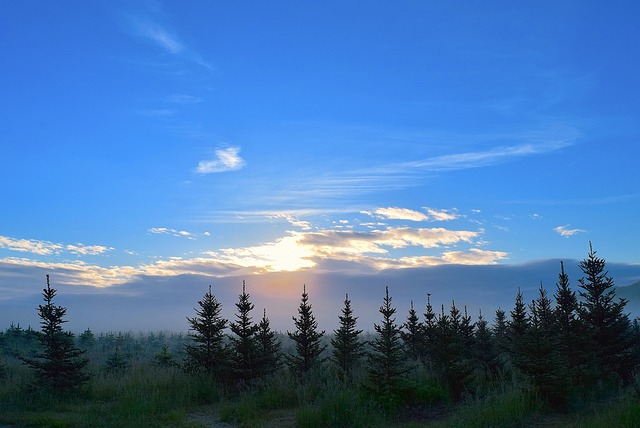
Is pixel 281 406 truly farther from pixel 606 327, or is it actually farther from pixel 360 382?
pixel 606 327

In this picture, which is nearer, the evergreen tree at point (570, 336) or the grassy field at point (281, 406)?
the grassy field at point (281, 406)

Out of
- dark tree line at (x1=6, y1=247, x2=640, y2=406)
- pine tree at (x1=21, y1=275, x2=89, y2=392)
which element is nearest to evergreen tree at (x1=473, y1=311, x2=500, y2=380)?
dark tree line at (x1=6, y1=247, x2=640, y2=406)

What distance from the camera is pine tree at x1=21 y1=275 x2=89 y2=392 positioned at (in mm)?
15820

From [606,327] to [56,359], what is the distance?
19.1m

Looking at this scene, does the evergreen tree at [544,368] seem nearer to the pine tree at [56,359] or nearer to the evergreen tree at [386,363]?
the evergreen tree at [386,363]

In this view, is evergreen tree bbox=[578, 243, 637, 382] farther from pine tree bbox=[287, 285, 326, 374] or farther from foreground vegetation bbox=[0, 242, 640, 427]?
pine tree bbox=[287, 285, 326, 374]

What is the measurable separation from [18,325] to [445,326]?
40735 millimetres

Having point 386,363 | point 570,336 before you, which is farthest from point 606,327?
point 386,363

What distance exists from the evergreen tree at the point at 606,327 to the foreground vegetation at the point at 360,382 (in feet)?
0.14

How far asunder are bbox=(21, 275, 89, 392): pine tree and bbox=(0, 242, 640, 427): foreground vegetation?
4cm

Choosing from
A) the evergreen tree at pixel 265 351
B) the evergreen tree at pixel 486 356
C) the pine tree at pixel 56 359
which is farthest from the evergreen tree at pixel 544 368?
the pine tree at pixel 56 359

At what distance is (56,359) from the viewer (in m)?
16.0

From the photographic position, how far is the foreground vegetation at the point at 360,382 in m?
11.7

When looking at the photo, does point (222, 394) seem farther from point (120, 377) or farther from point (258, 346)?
point (120, 377)
